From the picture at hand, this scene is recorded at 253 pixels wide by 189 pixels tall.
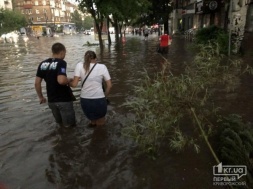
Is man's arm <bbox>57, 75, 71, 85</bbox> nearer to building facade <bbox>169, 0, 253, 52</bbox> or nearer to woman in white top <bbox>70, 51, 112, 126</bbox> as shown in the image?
woman in white top <bbox>70, 51, 112, 126</bbox>

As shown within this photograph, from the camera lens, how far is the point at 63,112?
556cm

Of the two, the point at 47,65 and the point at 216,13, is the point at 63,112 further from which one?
the point at 216,13

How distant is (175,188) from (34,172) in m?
2.11

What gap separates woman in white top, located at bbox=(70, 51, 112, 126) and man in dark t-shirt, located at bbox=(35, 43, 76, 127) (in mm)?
240

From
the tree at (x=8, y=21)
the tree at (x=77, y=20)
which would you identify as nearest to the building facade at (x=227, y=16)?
the tree at (x=8, y=21)

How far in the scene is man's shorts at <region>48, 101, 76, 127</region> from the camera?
5.43 metres

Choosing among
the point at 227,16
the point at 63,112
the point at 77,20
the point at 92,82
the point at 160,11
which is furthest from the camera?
the point at 77,20

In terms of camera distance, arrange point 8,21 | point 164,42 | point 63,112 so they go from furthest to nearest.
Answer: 1. point 8,21
2. point 164,42
3. point 63,112

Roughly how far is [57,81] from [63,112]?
69 cm

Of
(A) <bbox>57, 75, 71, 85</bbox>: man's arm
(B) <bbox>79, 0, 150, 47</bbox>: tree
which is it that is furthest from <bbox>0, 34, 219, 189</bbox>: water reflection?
(B) <bbox>79, 0, 150, 47</bbox>: tree

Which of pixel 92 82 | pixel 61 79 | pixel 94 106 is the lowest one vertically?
pixel 94 106

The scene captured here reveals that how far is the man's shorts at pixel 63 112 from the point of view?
17.8ft

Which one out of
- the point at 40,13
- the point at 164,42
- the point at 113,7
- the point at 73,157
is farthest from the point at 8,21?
the point at 73,157

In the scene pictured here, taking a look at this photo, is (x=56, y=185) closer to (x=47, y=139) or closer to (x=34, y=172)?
(x=34, y=172)
